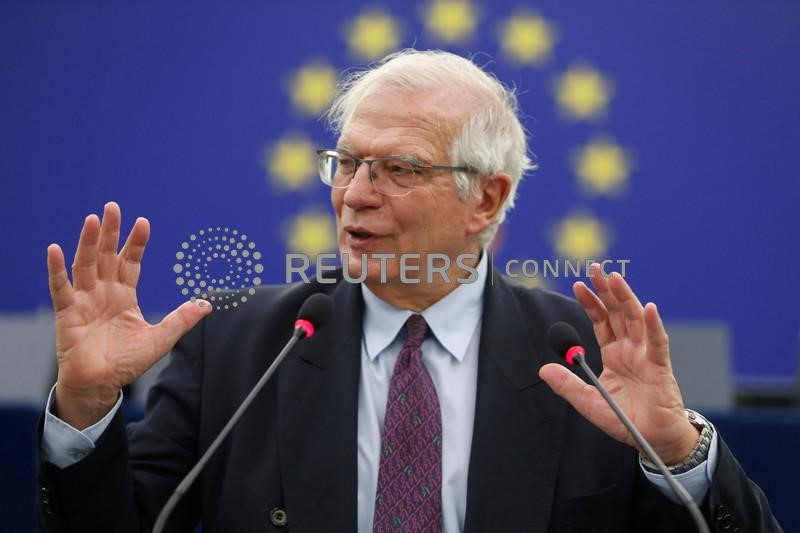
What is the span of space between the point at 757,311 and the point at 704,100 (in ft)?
2.97

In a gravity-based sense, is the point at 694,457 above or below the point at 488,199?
below

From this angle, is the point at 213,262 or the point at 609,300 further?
the point at 213,262

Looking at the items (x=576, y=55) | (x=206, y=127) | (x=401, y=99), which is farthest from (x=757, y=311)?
(x=401, y=99)

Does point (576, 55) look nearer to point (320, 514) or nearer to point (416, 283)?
point (416, 283)

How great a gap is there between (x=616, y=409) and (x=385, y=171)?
2.42 feet

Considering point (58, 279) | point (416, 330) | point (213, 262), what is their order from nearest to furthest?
point (58, 279) → point (213, 262) → point (416, 330)

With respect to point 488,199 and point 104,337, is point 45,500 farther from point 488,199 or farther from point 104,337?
point 488,199

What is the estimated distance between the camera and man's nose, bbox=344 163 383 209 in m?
2.08

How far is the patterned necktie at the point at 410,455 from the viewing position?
192cm

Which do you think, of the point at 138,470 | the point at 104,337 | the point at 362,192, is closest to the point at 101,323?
the point at 104,337

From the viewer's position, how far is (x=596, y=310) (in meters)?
1.84

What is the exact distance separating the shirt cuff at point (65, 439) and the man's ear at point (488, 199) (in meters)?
0.91

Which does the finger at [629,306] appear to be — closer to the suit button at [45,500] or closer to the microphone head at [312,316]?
the microphone head at [312,316]

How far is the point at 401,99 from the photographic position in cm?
214
